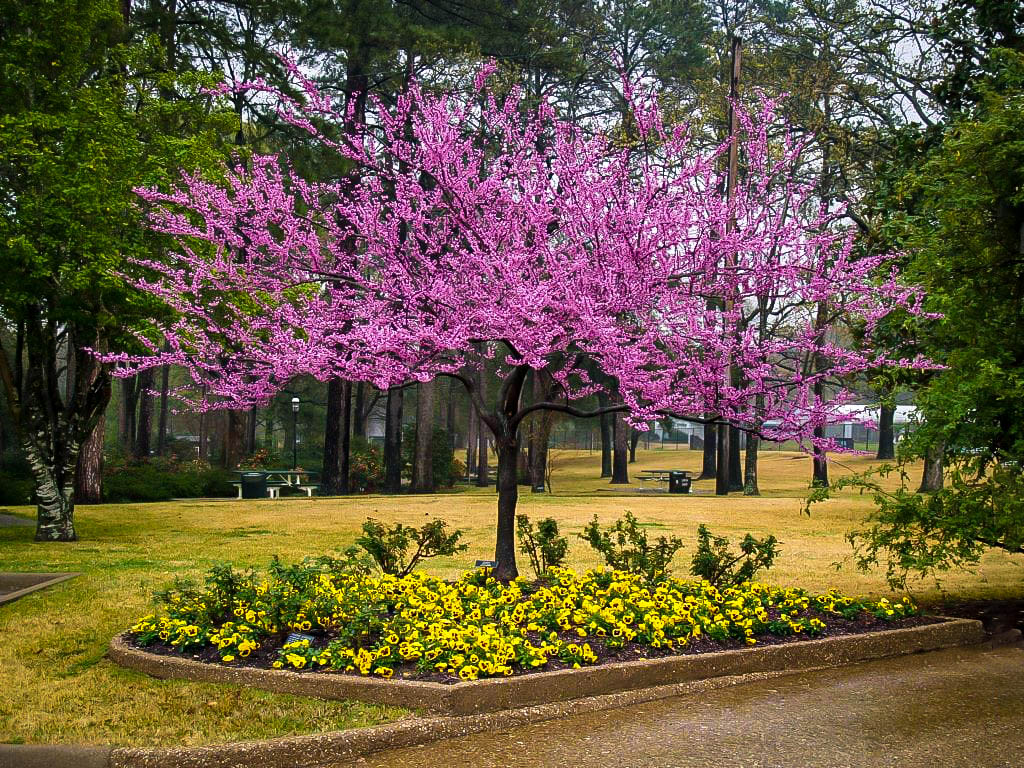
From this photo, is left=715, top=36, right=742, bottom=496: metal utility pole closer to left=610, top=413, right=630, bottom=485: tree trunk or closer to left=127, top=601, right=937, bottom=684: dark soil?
left=127, top=601, right=937, bottom=684: dark soil

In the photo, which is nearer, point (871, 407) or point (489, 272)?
point (489, 272)

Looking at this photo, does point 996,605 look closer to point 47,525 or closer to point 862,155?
point 47,525

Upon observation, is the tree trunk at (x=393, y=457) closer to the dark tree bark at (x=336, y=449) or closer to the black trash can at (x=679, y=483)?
the dark tree bark at (x=336, y=449)

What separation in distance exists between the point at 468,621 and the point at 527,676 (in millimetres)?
1415

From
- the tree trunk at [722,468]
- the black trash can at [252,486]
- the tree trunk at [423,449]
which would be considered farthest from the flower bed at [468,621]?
the tree trunk at [423,449]

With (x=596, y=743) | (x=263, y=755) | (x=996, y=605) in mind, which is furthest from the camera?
(x=996, y=605)

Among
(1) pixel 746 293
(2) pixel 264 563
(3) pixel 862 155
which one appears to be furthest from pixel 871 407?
(3) pixel 862 155

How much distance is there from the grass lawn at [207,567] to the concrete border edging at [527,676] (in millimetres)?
145

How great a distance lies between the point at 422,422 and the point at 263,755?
27058mm

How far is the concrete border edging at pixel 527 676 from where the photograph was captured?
6.89 m

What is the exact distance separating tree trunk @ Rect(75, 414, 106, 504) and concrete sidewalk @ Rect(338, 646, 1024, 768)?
66.4ft

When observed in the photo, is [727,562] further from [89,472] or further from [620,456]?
[620,456]

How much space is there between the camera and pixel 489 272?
9695 mm

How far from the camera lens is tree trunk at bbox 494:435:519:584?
35.4 ft
